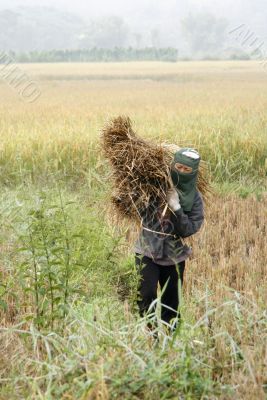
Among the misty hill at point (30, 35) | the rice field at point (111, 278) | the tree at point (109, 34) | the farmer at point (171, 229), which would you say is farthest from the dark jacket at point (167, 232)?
the misty hill at point (30, 35)

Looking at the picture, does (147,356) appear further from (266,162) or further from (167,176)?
(266,162)

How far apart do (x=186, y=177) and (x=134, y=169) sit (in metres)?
0.27

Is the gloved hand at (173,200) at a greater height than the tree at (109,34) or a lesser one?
lesser

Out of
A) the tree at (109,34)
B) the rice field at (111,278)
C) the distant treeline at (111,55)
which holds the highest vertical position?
the tree at (109,34)

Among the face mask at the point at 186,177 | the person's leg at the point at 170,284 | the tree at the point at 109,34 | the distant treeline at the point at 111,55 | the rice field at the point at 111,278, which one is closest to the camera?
the rice field at the point at 111,278

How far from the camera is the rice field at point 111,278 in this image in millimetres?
2145

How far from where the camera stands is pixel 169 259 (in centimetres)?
334

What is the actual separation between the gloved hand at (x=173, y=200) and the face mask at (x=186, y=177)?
2.0 inches

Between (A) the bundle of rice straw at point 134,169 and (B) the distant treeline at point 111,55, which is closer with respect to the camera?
(A) the bundle of rice straw at point 134,169

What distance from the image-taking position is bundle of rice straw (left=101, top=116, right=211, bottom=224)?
132 inches

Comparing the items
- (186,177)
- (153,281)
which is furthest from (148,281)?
(186,177)

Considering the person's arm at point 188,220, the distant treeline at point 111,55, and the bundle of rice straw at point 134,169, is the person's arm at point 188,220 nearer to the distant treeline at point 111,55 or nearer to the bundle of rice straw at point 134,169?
the bundle of rice straw at point 134,169

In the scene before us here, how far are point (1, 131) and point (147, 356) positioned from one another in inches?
293

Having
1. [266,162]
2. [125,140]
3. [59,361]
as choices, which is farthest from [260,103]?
[59,361]
